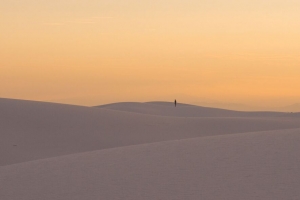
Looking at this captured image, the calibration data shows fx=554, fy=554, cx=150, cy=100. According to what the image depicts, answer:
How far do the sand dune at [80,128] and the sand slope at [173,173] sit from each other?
6.43m

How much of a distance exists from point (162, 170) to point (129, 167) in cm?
73

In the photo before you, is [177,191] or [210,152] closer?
[177,191]

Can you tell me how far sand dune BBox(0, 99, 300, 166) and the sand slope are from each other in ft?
21.1

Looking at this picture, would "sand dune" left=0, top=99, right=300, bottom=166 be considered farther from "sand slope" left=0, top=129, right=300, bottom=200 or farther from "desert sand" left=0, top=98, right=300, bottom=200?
"sand slope" left=0, top=129, right=300, bottom=200

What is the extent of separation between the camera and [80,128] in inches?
847

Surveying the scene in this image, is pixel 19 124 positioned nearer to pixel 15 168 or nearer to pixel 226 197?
pixel 15 168

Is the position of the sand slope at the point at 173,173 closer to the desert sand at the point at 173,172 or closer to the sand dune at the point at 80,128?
the desert sand at the point at 173,172

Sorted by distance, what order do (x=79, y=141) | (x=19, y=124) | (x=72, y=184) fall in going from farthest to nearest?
(x=19, y=124) → (x=79, y=141) → (x=72, y=184)

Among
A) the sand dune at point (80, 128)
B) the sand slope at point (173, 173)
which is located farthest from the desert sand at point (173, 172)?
the sand dune at point (80, 128)

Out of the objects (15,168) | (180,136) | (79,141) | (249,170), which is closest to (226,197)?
(249,170)

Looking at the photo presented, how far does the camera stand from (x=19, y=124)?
69.4 feet

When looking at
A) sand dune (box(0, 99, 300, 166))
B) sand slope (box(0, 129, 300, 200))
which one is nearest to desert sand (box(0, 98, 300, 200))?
sand slope (box(0, 129, 300, 200))

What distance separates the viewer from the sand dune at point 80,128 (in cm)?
1841

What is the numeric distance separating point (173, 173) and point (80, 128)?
1278cm
